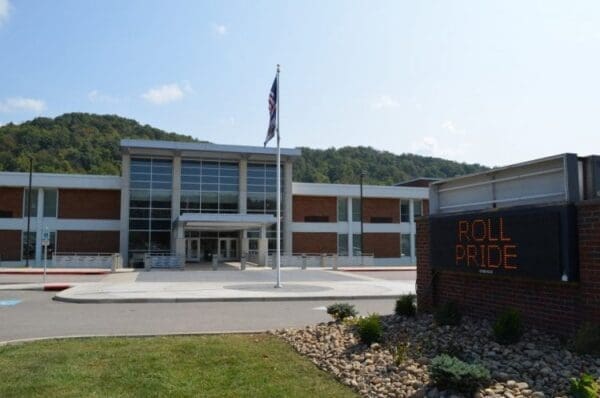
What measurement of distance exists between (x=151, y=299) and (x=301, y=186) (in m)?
32.5

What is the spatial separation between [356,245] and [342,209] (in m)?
3.72

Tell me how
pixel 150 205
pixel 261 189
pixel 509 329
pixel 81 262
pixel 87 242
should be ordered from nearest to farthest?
pixel 509 329 → pixel 81 262 → pixel 87 242 → pixel 150 205 → pixel 261 189

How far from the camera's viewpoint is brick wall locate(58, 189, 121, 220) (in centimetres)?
4522

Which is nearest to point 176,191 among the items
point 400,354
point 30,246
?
point 30,246

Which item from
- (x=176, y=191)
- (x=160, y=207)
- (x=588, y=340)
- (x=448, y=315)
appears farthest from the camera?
(x=176, y=191)

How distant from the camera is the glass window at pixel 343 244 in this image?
51.2 metres

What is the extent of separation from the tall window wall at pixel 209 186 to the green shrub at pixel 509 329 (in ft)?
131

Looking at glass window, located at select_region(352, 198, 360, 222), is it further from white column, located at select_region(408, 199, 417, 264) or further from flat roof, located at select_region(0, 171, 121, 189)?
flat roof, located at select_region(0, 171, 121, 189)

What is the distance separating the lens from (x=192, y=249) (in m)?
48.1

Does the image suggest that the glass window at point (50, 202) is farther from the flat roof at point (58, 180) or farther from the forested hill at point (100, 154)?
the forested hill at point (100, 154)

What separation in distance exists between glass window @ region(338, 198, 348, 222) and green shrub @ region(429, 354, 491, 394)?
45.8 m

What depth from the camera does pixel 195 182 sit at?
46.1m

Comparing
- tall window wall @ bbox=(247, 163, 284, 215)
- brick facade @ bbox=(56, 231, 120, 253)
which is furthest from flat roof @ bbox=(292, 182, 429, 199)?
brick facade @ bbox=(56, 231, 120, 253)

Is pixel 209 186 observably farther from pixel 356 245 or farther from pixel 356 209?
pixel 356 245
